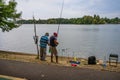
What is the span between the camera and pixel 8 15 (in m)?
25.0

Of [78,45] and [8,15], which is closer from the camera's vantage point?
[8,15]

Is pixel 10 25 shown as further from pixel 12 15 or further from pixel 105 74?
pixel 105 74

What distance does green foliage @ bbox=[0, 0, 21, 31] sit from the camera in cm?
2461

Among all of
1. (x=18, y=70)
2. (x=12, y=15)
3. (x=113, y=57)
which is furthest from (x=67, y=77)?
(x=12, y=15)

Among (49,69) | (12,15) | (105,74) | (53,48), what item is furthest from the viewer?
(12,15)

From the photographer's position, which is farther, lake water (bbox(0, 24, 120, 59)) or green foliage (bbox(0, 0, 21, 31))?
lake water (bbox(0, 24, 120, 59))

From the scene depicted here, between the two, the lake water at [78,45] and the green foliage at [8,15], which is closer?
the green foliage at [8,15]

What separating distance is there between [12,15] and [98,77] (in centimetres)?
1746

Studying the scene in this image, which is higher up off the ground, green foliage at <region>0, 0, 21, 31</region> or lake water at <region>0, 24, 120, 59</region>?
green foliage at <region>0, 0, 21, 31</region>

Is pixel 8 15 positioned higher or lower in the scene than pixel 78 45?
higher

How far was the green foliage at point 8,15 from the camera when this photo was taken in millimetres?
24608

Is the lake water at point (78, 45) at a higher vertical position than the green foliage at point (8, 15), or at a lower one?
lower

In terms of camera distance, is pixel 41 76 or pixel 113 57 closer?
pixel 41 76

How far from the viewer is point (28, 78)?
9773 mm
